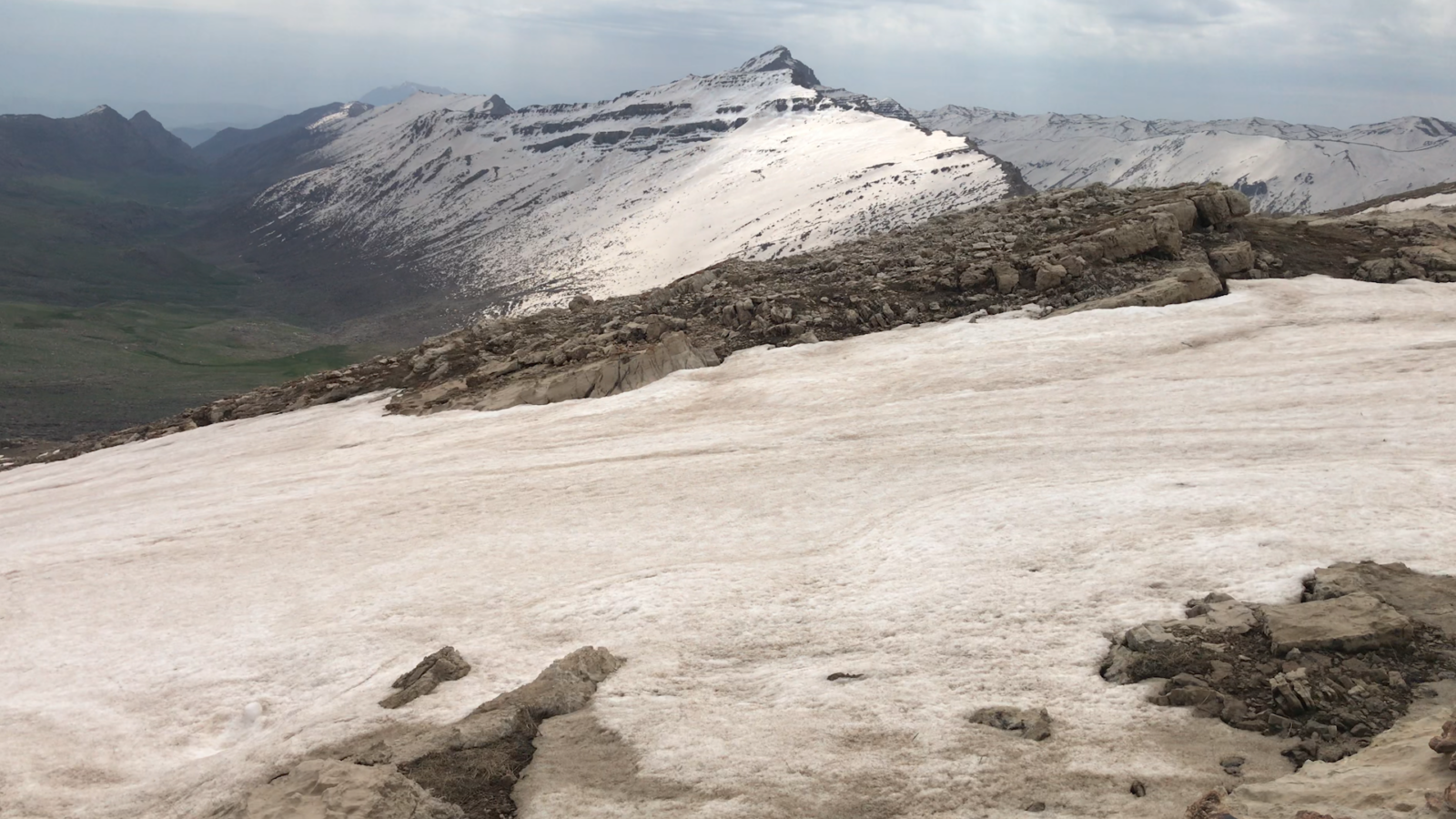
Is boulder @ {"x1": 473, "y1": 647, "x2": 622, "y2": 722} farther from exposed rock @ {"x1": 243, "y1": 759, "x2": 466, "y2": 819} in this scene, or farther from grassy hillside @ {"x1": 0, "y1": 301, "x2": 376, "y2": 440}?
grassy hillside @ {"x1": 0, "y1": 301, "x2": 376, "y2": 440}

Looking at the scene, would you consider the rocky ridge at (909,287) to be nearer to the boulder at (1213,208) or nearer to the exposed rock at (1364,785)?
the boulder at (1213,208)

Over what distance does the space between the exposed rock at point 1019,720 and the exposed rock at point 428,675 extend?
7.48 m

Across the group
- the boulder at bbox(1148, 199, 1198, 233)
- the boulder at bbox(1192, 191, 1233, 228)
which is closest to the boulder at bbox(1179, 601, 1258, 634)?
the boulder at bbox(1148, 199, 1198, 233)

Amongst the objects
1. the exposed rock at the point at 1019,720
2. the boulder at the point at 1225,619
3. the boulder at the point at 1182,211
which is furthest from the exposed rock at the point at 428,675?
the boulder at the point at 1182,211

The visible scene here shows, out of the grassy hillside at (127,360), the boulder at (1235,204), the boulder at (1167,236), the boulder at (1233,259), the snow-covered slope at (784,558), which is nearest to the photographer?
the snow-covered slope at (784,558)

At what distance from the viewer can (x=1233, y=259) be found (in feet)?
97.8

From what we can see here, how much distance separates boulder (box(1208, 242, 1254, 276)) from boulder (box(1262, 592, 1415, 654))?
19370 mm

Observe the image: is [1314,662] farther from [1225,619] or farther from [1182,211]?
[1182,211]

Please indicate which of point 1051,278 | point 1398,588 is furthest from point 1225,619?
point 1051,278

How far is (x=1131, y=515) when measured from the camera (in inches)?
669

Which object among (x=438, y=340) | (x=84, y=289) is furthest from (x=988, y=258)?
(x=84, y=289)

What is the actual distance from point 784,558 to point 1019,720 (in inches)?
259

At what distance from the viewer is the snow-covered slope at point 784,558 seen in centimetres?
1171

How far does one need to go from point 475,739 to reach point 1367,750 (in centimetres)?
991
